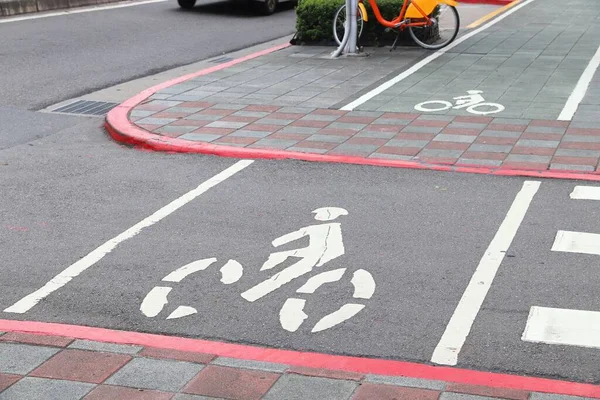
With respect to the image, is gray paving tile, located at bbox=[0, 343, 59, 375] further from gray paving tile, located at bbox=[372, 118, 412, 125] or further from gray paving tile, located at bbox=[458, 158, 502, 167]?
gray paving tile, located at bbox=[372, 118, 412, 125]

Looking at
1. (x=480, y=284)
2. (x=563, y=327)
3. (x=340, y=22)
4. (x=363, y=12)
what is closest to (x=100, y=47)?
(x=340, y=22)

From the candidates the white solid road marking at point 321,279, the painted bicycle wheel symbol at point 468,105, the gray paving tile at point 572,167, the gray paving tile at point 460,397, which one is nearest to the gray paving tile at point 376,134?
the painted bicycle wheel symbol at point 468,105

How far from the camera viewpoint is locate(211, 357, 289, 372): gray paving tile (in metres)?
4.86

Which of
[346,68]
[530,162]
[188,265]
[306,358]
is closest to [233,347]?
[306,358]

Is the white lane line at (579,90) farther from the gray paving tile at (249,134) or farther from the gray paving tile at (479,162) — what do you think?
the gray paving tile at (249,134)

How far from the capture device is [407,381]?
4688 mm

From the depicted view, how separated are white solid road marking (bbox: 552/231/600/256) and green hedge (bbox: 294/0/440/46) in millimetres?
9144

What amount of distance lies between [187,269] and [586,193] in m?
3.48

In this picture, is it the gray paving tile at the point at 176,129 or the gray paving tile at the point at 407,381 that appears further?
the gray paving tile at the point at 176,129

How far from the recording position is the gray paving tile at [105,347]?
5.09 metres

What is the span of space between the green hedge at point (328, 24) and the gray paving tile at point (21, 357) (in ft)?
37.3

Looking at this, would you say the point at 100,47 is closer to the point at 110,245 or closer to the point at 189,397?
the point at 110,245

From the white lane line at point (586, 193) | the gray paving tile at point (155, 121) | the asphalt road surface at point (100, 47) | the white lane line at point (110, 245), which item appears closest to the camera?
the white lane line at point (110, 245)

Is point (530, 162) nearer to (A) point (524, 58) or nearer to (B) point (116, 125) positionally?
(B) point (116, 125)
